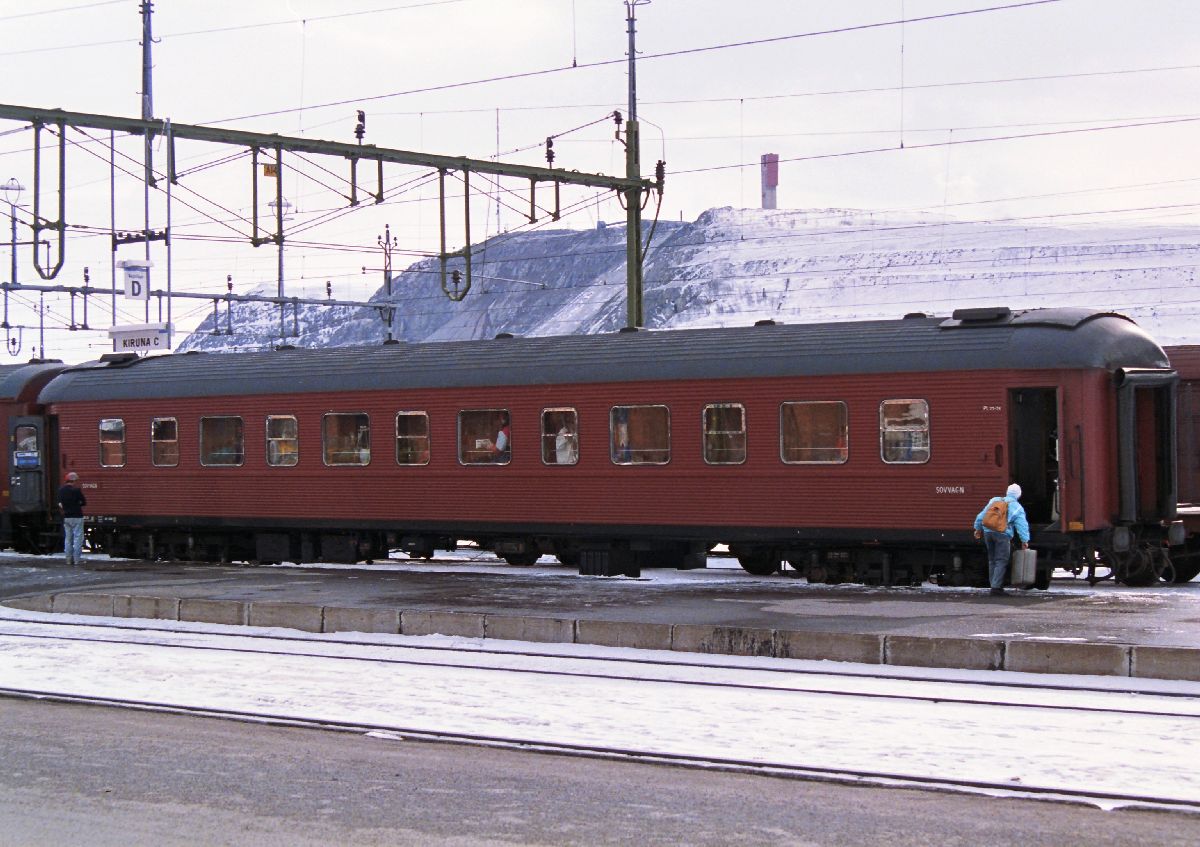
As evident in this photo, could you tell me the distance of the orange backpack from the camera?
17.8 meters

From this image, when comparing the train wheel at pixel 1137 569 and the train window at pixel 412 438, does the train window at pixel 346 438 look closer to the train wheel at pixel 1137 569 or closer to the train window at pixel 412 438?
the train window at pixel 412 438

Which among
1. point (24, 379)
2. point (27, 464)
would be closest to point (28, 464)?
point (27, 464)

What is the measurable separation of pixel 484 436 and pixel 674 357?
3.42 metres

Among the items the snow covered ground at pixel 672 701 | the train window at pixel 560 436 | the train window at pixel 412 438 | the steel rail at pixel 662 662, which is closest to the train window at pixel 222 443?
the train window at pixel 412 438

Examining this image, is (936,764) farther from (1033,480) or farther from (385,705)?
(1033,480)

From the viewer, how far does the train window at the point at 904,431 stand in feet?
63.9

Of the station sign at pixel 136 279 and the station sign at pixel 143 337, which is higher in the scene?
the station sign at pixel 136 279

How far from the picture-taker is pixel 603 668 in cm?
1368

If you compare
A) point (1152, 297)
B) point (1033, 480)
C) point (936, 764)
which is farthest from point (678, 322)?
point (936, 764)

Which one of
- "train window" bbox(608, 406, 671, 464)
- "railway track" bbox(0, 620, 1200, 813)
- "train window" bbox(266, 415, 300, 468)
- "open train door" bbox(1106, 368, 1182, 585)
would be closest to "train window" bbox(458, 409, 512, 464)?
"train window" bbox(608, 406, 671, 464)

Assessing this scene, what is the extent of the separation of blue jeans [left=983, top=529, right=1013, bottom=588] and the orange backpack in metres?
0.15

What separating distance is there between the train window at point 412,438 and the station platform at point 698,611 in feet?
5.66

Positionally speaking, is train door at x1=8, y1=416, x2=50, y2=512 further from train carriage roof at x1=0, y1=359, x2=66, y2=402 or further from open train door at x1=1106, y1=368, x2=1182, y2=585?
open train door at x1=1106, y1=368, x2=1182, y2=585

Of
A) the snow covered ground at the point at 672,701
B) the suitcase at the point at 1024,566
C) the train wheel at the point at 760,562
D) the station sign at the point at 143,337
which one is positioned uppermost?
the station sign at the point at 143,337
